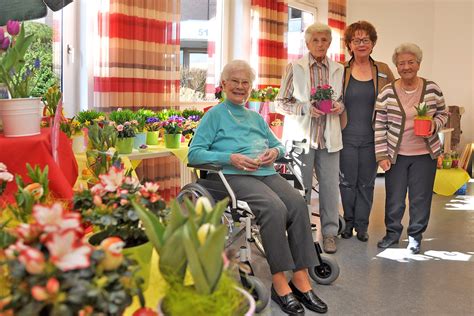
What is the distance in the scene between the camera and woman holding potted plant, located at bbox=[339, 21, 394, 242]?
3.67m

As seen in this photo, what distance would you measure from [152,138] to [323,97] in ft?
3.89

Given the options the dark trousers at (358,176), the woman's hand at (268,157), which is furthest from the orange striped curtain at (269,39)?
the woman's hand at (268,157)

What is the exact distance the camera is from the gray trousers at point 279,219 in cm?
241

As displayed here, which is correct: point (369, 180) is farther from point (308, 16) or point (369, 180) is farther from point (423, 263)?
point (308, 16)

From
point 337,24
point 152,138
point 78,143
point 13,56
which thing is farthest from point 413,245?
point 337,24

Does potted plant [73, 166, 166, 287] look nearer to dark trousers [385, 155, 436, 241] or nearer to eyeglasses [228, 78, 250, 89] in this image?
eyeglasses [228, 78, 250, 89]

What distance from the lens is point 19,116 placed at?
68.8 inches

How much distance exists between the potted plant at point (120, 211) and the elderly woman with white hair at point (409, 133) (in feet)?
9.14

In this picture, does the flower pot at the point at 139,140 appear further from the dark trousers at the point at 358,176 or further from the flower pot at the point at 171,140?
the dark trousers at the point at 358,176

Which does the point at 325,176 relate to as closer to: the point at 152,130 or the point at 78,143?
the point at 152,130

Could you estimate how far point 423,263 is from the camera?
135 inches

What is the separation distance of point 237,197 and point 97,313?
1.92m

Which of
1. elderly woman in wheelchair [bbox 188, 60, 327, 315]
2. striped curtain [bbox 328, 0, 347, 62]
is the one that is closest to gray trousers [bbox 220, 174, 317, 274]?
elderly woman in wheelchair [bbox 188, 60, 327, 315]

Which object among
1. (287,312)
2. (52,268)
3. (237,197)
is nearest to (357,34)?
(237,197)
